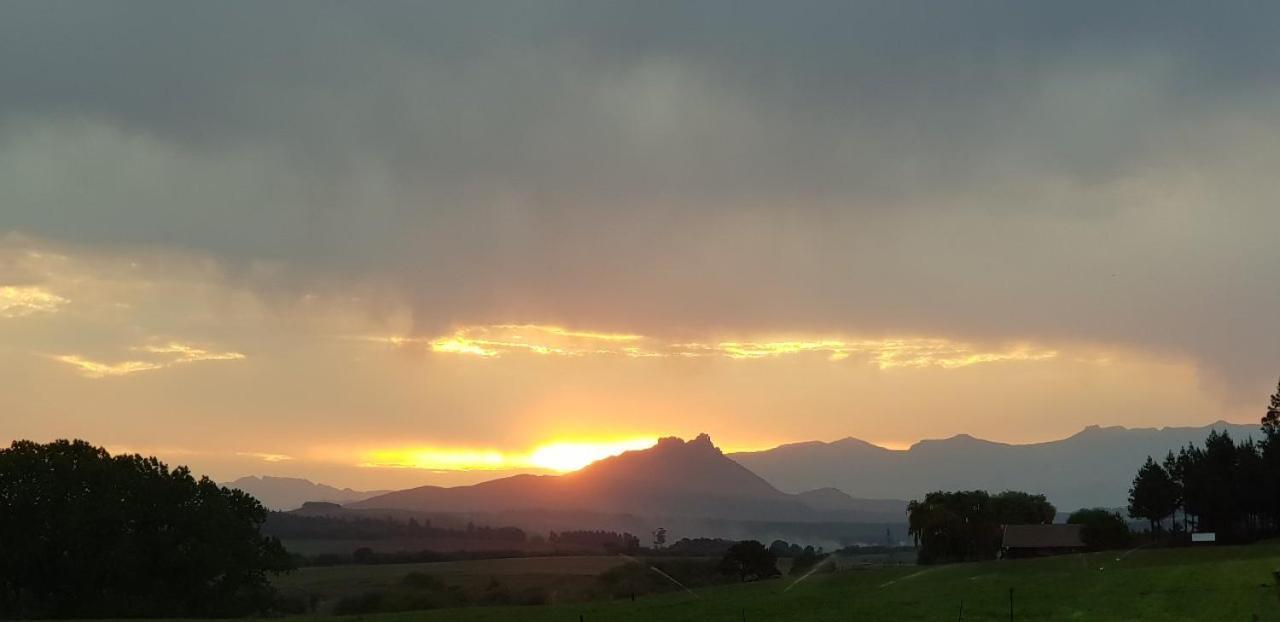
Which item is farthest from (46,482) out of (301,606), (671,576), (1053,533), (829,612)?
(1053,533)

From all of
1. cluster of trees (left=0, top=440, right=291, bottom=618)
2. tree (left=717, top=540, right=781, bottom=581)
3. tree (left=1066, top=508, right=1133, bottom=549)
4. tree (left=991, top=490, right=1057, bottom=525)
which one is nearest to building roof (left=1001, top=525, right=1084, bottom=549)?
tree (left=1066, top=508, right=1133, bottom=549)

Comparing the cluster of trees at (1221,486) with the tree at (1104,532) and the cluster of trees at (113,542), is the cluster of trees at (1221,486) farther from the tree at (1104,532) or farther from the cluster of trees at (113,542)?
the cluster of trees at (113,542)

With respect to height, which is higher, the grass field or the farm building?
the grass field

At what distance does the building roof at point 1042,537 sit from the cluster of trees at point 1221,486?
923 cm

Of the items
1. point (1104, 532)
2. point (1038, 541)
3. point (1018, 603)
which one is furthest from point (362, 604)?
point (1104, 532)

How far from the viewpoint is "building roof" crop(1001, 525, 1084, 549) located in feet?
458

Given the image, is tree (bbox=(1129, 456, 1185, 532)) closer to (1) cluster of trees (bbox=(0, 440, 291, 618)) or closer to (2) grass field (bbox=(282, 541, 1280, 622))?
(2) grass field (bbox=(282, 541, 1280, 622))

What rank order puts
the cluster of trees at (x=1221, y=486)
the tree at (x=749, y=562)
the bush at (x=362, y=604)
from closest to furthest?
the bush at (x=362, y=604), the cluster of trees at (x=1221, y=486), the tree at (x=749, y=562)

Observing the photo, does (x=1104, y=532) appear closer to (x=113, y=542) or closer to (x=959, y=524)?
(x=959, y=524)

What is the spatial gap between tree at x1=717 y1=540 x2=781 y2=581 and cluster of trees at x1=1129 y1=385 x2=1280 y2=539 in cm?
5196

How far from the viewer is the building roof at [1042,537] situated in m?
139

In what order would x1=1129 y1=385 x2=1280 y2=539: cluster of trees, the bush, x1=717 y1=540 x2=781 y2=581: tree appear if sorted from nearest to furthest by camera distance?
the bush
x1=1129 y1=385 x2=1280 y2=539: cluster of trees
x1=717 y1=540 x2=781 y2=581: tree

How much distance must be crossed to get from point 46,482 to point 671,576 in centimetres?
9499

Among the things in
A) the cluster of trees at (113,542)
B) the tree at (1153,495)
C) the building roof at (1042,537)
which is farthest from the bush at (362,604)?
the tree at (1153,495)
